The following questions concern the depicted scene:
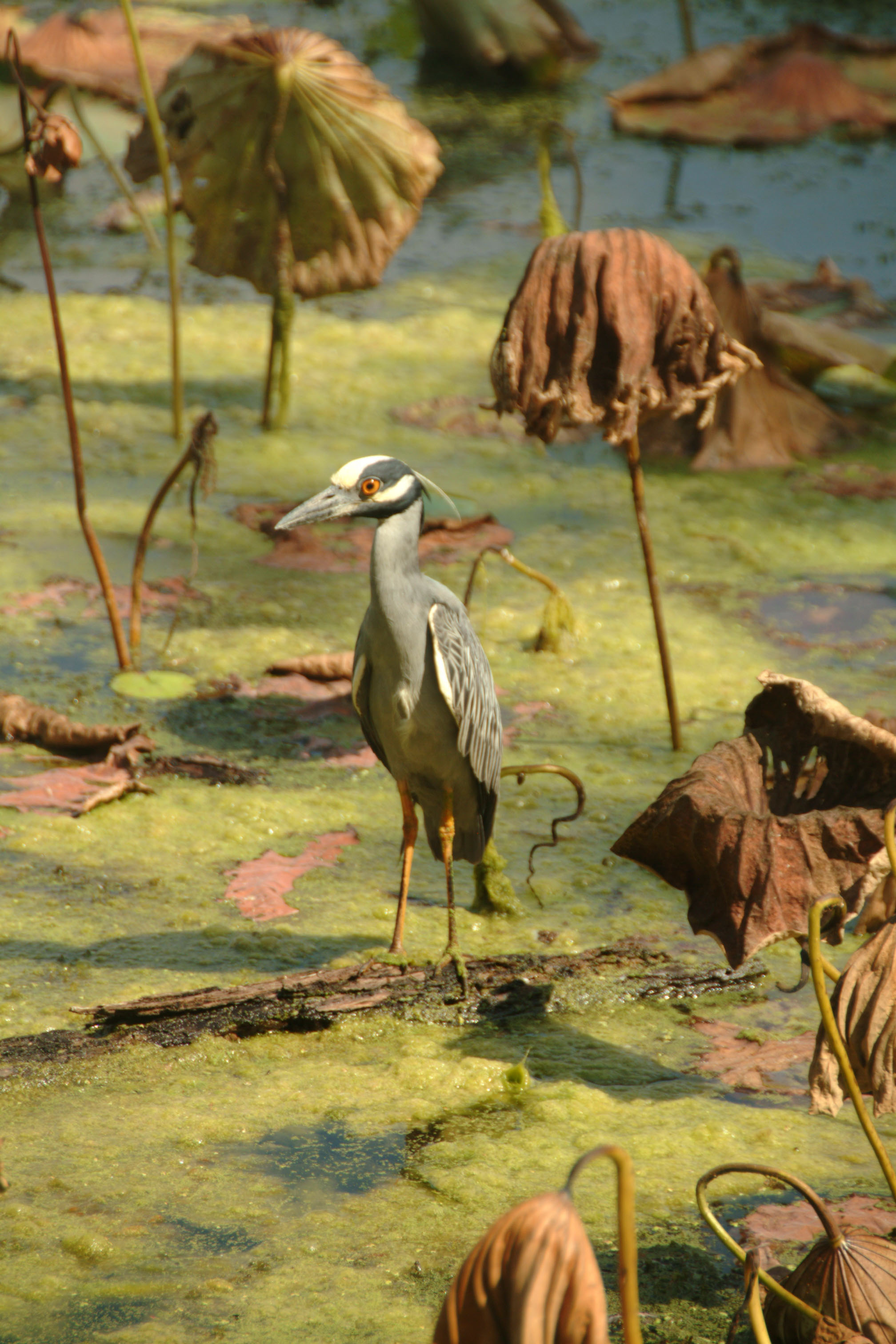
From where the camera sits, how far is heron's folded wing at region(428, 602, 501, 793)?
2.01 metres

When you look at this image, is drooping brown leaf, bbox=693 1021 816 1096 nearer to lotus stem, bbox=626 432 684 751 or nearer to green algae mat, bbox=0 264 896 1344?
green algae mat, bbox=0 264 896 1344

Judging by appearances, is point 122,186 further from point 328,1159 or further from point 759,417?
point 328,1159

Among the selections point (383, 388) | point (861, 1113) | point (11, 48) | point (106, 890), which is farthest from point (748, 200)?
point (861, 1113)

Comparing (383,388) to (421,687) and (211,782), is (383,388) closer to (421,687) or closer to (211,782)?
(211,782)

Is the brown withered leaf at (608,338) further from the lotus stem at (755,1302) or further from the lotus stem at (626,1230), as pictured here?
the lotus stem at (626,1230)

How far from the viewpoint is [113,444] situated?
154 inches

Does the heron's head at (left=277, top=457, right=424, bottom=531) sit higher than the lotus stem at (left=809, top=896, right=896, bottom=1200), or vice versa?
the heron's head at (left=277, top=457, right=424, bottom=531)

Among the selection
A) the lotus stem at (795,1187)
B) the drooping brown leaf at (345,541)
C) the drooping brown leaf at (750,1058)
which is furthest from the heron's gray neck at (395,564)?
the drooping brown leaf at (345,541)

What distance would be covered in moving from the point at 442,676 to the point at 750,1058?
2.19 feet

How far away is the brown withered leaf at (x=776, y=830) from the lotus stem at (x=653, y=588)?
740mm

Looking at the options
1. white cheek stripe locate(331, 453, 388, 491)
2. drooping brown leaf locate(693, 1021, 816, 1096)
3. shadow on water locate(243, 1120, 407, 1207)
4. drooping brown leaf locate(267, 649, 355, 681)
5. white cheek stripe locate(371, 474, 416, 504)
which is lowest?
shadow on water locate(243, 1120, 407, 1207)

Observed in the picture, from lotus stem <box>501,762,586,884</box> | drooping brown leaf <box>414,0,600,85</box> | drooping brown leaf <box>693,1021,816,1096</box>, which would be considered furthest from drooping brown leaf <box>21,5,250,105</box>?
drooping brown leaf <box>693,1021,816,1096</box>

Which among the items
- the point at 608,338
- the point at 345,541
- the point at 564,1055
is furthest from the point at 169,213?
the point at 564,1055

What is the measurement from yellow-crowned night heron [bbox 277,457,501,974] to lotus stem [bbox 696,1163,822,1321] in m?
0.73
